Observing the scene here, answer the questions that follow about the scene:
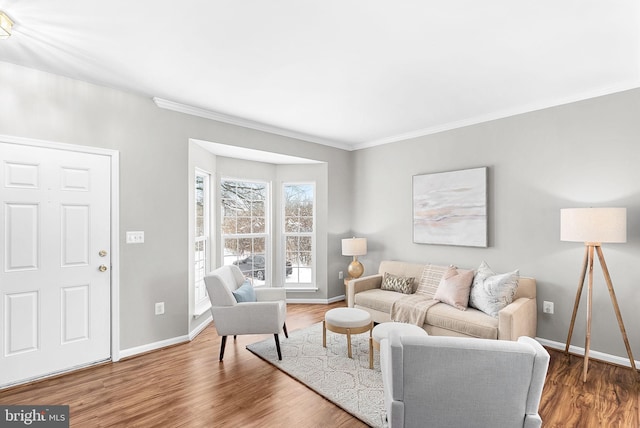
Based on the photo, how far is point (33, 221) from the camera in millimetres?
2615

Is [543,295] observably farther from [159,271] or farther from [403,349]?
[159,271]

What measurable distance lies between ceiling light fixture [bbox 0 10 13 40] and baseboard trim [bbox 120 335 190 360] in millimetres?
2678

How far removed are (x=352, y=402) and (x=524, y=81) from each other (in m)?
3.10

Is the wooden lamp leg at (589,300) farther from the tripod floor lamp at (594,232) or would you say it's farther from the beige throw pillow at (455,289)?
the beige throw pillow at (455,289)

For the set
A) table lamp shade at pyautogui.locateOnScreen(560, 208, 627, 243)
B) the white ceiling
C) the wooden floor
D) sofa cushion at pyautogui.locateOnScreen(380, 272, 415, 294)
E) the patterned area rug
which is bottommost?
the wooden floor

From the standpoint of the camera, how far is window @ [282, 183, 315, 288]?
5.17m

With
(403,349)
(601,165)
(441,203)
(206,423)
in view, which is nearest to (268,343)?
(206,423)

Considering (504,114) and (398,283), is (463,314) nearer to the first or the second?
(398,283)

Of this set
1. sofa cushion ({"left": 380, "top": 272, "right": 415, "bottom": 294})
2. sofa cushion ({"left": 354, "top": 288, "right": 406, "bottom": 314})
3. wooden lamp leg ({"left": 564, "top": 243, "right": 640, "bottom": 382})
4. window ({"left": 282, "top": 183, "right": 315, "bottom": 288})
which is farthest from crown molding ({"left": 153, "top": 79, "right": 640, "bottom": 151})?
sofa cushion ({"left": 354, "top": 288, "right": 406, "bottom": 314})

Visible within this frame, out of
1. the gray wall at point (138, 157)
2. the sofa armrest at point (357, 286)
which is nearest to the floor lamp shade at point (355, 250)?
the sofa armrest at point (357, 286)

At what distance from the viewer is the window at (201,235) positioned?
4.04m

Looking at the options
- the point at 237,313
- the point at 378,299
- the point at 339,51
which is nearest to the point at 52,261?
the point at 237,313

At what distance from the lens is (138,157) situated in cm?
314

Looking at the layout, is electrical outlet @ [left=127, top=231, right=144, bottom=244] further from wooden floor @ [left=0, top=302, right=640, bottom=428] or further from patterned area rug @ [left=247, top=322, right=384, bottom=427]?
patterned area rug @ [left=247, top=322, right=384, bottom=427]
